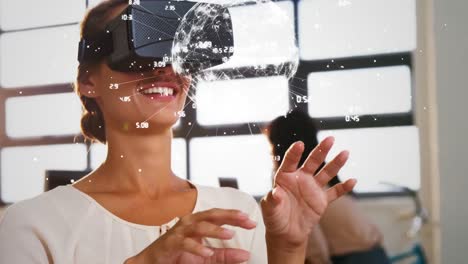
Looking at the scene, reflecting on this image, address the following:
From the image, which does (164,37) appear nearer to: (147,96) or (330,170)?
(147,96)

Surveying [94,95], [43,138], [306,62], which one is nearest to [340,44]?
[306,62]

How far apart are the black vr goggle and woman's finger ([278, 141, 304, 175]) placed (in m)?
0.21

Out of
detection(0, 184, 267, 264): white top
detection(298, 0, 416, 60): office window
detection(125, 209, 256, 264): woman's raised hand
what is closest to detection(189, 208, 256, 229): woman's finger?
detection(125, 209, 256, 264): woman's raised hand

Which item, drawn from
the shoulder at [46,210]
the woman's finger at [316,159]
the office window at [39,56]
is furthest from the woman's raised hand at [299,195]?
the office window at [39,56]

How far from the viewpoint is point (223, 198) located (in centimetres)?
97

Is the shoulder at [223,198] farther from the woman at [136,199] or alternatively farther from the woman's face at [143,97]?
the woman's face at [143,97]

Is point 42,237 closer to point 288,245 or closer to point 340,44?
point 288,245

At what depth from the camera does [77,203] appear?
974 mm

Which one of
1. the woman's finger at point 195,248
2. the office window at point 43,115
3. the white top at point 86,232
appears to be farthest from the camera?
the office window at point 43,115

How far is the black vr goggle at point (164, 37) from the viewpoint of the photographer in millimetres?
963

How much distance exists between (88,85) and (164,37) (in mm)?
179

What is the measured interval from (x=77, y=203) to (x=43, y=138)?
0.53 ft

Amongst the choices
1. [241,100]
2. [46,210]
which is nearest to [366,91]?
[241,100]

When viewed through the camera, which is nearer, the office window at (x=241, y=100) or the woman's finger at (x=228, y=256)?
the woman's finger at (x=228, y=256)
